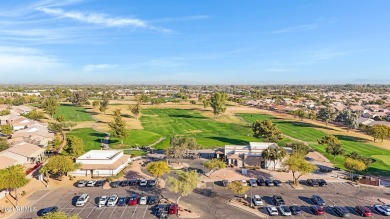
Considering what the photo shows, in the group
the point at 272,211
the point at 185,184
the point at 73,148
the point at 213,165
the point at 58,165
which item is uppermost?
the point at 185,184

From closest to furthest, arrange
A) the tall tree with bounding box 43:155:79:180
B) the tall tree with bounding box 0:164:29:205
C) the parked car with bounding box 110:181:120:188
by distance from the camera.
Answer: the tall tree with bounding box 0:164:29:205 < the parked car with bounding box 110:181:120:188 < the tall tree with bounding box 43:155:79:180

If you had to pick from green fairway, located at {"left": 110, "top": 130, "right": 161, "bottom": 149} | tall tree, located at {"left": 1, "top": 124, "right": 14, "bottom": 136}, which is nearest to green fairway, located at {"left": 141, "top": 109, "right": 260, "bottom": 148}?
green fairway, located at {"left": 110, "top": 130, "right": 161, "bottom": 149}

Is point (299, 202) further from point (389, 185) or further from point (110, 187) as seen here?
point (110, 187)

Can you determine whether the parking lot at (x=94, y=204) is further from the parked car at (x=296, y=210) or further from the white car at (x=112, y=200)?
the parked car at (x=296, y=210)

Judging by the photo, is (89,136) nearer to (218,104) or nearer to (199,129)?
(199,129)

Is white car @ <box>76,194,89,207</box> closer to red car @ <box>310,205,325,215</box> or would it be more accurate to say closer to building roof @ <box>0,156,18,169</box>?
building roof @ <box>0,156,18,169</box>

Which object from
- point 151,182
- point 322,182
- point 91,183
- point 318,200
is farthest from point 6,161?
point 322,182

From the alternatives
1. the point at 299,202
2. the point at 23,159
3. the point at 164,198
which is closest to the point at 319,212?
the point at 299,202
